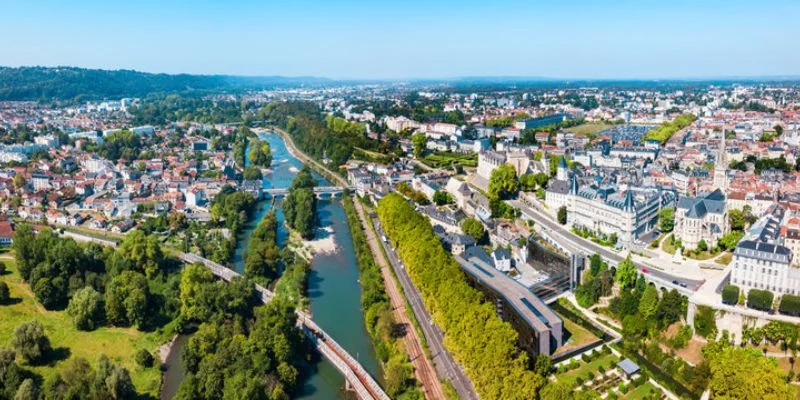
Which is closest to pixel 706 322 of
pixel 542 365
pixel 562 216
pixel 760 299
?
pixel 760 299

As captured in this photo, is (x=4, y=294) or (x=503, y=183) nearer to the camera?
(x=4, y=294)

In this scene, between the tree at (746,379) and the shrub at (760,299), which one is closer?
the tree at (746,379)

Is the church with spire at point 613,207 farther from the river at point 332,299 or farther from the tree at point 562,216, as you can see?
the river at point 332,299

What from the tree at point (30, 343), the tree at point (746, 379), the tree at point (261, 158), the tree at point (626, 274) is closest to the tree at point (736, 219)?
the tree at point (626, 274)

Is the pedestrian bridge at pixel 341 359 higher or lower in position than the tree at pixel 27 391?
lower

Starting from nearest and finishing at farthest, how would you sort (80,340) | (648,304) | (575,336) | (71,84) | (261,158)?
(575,336) < (80,340) < (648,304) < (261,158) < (71,84)

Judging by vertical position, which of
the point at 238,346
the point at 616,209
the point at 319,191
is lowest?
the point at 238,346

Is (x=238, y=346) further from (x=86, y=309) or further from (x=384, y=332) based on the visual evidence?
(x=86, y=309)

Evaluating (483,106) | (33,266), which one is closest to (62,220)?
(33,266)
